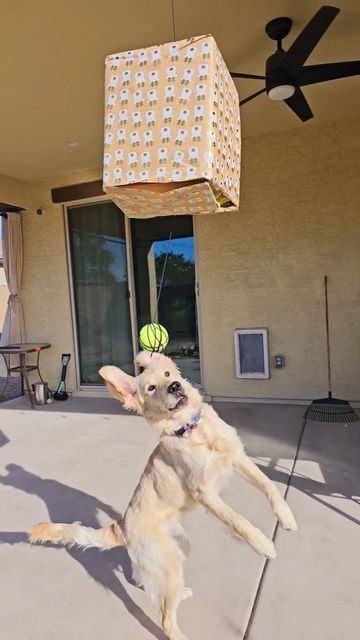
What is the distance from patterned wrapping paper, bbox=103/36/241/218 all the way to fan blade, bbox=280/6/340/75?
3.99 feet

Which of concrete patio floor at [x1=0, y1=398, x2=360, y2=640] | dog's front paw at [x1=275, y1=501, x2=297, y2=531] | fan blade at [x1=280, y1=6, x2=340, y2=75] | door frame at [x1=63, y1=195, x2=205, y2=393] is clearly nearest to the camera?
dog's front paw at [x1=275, y1=501, x2=297, y2=531]

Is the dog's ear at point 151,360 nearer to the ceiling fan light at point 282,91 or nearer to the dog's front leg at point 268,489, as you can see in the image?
the dog's front leg at point 268,489

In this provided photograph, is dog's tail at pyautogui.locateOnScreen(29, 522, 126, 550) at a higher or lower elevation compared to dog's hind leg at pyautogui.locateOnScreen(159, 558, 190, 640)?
higher

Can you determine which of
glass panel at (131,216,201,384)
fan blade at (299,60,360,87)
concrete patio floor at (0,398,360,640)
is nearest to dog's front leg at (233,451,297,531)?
concrete patio floor at (0,398,360,640)

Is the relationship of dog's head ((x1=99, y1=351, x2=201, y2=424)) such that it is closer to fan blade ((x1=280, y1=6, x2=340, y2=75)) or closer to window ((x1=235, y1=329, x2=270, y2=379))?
fan blade ((x1=280, y1=6, x2=340, y2=75))

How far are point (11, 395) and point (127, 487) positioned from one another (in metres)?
3.69

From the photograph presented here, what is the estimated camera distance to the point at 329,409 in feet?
13.0

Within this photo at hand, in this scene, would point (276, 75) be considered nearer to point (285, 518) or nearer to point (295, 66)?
point (295, 66)

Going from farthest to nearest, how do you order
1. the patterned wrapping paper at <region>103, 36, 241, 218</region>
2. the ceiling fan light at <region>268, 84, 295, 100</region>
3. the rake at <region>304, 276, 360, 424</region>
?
the rake at <region>304, 276, 360, 424</region> → the ceiling fan light at <region>268, 84, 295, 100</region> → the patterned wrapping paper at <region>103, 36, 241, 218</region>

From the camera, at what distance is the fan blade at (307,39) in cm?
200

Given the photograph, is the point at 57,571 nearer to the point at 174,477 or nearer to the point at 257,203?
the point at 174,477

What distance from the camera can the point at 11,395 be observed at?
5785 millimetres

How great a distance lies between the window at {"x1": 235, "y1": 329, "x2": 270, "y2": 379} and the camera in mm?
4449

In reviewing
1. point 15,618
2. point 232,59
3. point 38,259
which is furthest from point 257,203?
point 15,618
